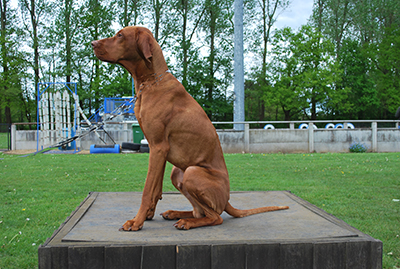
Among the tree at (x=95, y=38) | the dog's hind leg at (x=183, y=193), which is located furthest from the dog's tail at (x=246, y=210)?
the tree at (x=95, y=38)

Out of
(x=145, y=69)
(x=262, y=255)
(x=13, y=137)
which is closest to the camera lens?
(x=262, y=255)

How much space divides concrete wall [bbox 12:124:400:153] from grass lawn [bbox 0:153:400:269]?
3.50 metres

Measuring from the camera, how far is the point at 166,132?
3.03 m

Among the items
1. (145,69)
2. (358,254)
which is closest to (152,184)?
(145,69)

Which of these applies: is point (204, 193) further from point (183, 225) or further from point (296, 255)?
point (296, 255)

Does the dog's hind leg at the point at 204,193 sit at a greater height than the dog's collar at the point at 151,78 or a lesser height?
lesser

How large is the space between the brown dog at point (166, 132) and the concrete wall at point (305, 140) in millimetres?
11873

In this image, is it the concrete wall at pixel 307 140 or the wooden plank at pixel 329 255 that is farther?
the concrete wall at pixel 307 140

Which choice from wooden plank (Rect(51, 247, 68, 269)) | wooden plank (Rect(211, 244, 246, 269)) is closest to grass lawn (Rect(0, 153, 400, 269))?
wooden plank (Rect(51, 247, 68, 269))

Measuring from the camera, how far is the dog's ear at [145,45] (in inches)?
116

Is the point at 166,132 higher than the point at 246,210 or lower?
higher

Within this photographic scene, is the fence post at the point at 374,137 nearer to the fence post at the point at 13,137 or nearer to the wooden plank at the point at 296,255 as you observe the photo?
the wooden plank at the point at 296,255

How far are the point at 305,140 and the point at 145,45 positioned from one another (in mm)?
13876

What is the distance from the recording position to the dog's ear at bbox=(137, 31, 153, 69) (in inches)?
116
